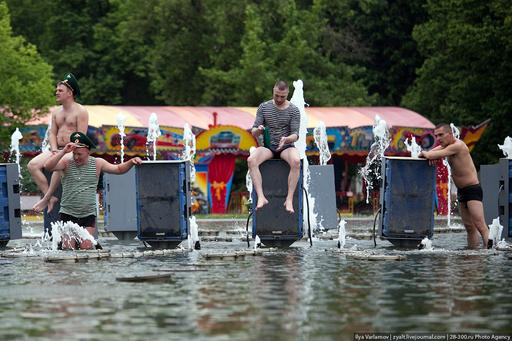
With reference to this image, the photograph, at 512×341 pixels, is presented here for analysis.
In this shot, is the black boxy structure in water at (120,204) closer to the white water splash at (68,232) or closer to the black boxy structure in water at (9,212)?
the black boxy structure in water at (9,212)

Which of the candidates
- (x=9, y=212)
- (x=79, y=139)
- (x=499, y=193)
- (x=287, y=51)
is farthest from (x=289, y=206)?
(x=287, y=51)

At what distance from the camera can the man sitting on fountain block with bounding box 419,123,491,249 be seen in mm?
16188

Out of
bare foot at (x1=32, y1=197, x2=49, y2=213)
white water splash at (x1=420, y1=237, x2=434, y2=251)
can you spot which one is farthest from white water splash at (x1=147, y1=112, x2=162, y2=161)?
white water splash at (x1=420, y1=237, x2=434, y2=251)

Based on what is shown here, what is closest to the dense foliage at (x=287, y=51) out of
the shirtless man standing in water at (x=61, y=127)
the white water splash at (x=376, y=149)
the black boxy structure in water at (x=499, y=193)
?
the white water splash at (x=376, y=149)

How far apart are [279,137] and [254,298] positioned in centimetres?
692

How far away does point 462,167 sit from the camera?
16438mm

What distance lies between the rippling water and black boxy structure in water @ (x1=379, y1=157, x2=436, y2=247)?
2756 millimetres

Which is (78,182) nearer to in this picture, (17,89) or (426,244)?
(426,244)

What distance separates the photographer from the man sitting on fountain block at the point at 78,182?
1530 centimetres

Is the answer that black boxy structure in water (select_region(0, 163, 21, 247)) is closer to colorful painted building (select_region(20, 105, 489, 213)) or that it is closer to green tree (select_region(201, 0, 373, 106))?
colorful painted building (select_region(20, 105, 489, 213))

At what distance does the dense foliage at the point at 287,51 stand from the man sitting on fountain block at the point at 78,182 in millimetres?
32020

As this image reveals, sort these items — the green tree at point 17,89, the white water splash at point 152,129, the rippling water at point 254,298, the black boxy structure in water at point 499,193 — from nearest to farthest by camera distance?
the rippling water at point 254,298 → the black boxy structure in water at point 499,193 → the white water splash at point 152,129 → the green tree at point 17,89

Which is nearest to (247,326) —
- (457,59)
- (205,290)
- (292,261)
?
(205,290)

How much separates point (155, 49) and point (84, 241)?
4321 centimetres
